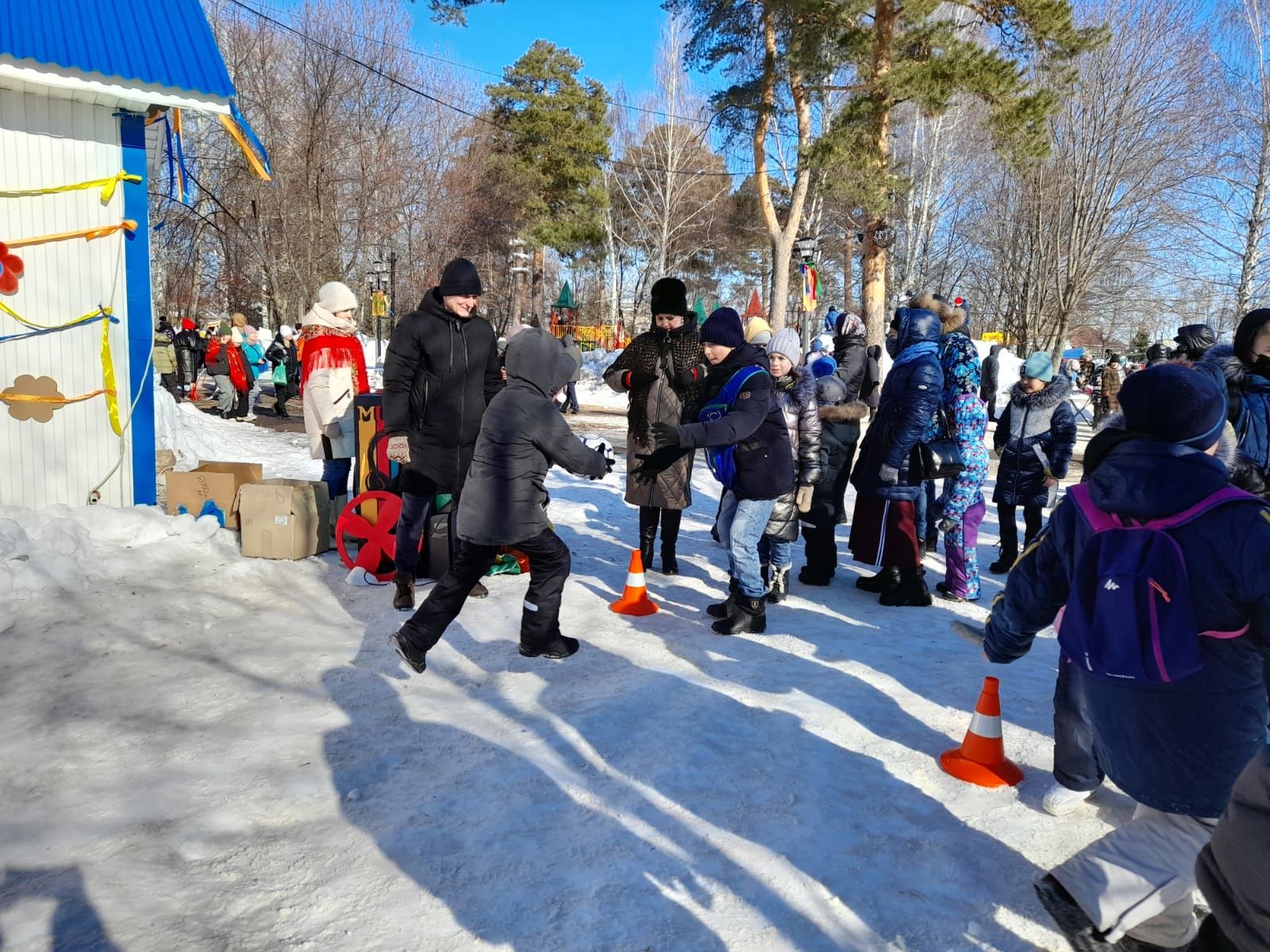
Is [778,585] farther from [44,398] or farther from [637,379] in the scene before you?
[44,398]

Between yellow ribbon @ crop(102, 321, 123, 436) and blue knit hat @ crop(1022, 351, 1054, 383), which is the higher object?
blue knit hat @ crop(1022, 351, 1054, 383)

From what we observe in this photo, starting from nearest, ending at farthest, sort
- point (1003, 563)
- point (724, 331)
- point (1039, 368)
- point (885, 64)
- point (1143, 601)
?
point (1143, 601) → point (724, 331) → point (1039, 368) → point (1003, 563) → point (885, 64)

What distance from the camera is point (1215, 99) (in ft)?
75.8

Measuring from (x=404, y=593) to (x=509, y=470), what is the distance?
158 centimetres

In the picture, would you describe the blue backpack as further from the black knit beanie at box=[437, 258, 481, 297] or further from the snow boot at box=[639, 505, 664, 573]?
the black knit beanie at box=[437, 258, 481, 297]

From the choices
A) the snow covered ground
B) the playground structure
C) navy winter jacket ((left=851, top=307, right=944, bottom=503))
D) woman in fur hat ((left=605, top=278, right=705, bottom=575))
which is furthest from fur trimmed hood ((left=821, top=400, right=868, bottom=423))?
the playground structure

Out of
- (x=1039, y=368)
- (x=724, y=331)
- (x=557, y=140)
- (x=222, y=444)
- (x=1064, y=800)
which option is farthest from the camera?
(x=557, y=140)

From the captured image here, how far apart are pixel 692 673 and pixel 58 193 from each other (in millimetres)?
5454

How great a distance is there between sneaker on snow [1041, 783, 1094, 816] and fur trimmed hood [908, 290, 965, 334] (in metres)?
3.41

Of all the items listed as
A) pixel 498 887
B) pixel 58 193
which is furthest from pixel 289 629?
pixel 58 193

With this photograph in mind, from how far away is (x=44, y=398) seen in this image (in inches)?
227

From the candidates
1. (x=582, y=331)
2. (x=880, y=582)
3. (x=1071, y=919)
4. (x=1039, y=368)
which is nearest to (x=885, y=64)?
(x=1039, y=368)

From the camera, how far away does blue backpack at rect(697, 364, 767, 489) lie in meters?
4.62

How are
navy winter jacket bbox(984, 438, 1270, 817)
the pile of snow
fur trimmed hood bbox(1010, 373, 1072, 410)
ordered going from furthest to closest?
the pile of snow, fur trimmed hood bbox(1010, 373, 1072, 410), navy winter jacket bbox(984, 438, 1270, 817)
